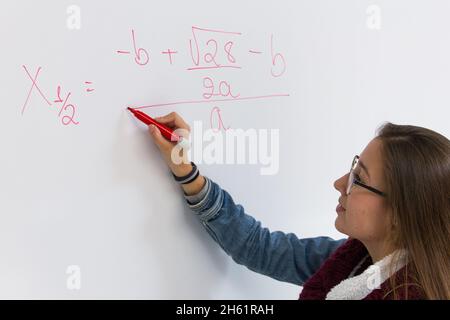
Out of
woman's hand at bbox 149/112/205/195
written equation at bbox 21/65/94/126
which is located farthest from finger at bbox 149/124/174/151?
written equation at bbox 21/65/94/126

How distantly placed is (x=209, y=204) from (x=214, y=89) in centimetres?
18

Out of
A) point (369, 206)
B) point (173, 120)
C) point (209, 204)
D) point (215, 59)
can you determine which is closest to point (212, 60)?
point (215, 59)

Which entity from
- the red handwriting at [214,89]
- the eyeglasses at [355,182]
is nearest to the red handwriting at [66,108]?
the red handwriting at [214,89]

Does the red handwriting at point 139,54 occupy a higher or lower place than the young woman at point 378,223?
higher

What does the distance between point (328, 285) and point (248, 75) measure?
0.35 metres

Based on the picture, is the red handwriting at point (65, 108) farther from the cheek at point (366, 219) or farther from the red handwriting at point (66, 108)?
the cheek at point (366, 219)

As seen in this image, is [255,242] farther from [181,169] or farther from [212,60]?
[212,60]

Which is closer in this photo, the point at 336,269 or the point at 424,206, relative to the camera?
the point at 424,206

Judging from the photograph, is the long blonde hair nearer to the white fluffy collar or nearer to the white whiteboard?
the white fluffy collar

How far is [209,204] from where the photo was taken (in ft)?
2.77

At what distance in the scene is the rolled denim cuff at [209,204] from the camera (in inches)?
33.0

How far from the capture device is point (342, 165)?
3.26 feet

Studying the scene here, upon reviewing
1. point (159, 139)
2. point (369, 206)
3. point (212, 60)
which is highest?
point (212, 60)

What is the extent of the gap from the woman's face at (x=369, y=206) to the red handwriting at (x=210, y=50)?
0.81 feet
